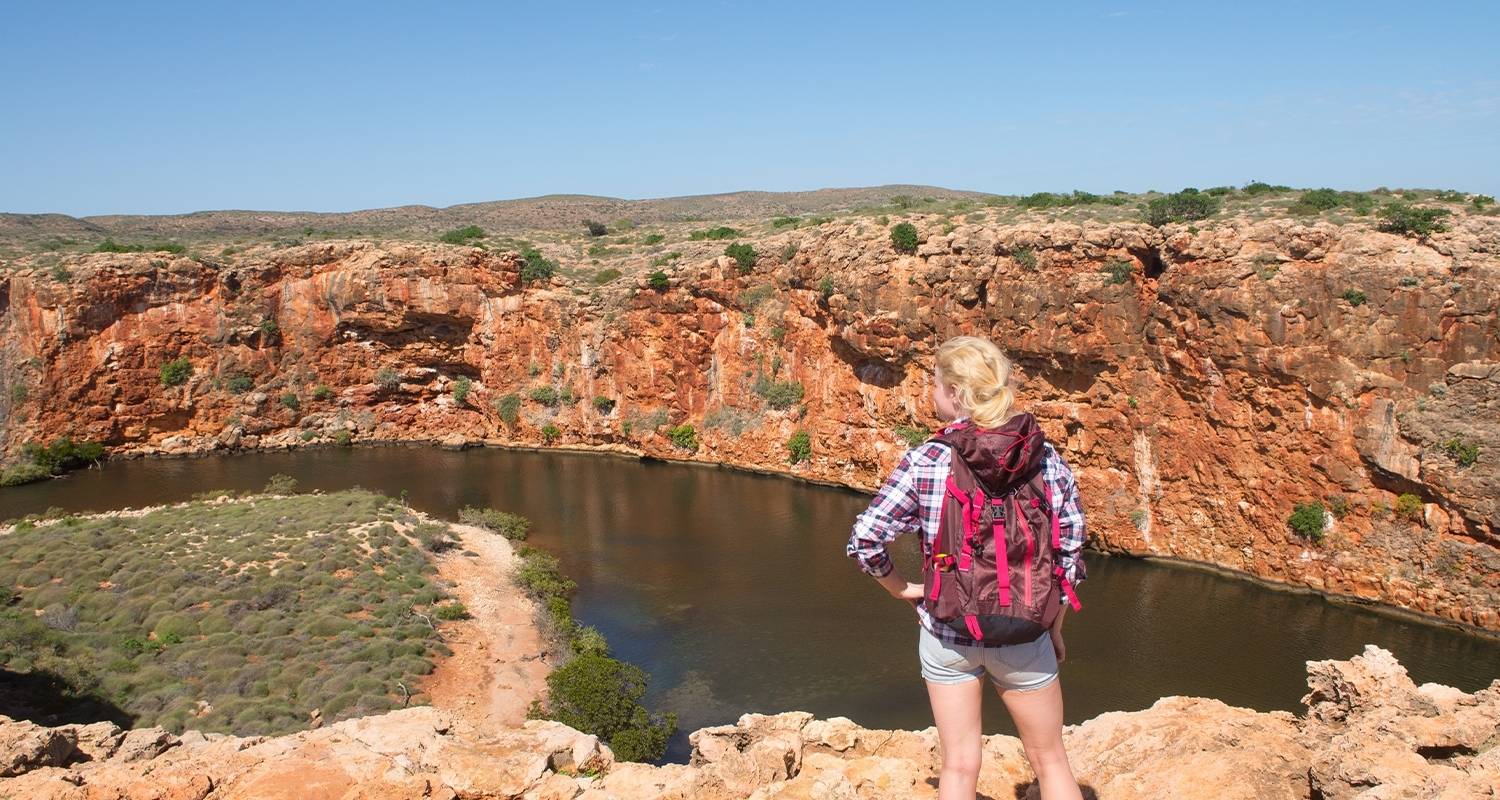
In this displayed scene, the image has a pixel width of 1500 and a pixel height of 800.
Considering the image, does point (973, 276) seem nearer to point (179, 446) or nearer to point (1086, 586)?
point (1086, 586)

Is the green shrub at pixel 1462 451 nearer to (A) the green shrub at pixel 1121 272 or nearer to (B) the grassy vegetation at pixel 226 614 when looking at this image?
(A) the green shrub at pixel 1121 272

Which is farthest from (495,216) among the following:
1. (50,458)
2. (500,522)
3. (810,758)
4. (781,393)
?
(810,758)

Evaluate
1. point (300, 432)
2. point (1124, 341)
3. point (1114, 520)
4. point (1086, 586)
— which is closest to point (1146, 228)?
point (1124, 341)

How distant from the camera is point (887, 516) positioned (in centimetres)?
399

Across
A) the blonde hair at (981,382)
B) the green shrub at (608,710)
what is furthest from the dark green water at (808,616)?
the blonde hair at (981,382)

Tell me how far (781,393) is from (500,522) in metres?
13.0

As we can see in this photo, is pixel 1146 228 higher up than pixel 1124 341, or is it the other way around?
pixel 1146 228

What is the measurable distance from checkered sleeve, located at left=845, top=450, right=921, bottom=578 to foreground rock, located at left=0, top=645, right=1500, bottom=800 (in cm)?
184

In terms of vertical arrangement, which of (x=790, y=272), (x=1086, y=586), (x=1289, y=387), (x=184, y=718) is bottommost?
(x=1086, y=586)

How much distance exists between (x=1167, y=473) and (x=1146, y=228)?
7.65 metres

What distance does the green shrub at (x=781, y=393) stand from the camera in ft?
122

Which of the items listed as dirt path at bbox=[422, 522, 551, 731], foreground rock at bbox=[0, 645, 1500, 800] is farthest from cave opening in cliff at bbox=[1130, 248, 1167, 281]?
foreground rock at bbox=[0, 645, 1500, 800]

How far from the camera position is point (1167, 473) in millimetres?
27016

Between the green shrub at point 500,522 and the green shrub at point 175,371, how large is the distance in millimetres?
20028
